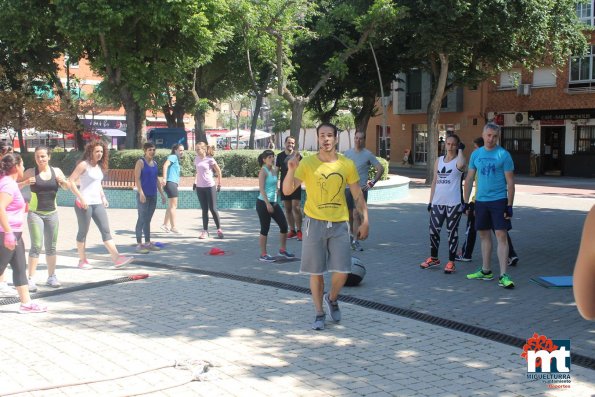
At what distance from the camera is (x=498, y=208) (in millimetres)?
7711

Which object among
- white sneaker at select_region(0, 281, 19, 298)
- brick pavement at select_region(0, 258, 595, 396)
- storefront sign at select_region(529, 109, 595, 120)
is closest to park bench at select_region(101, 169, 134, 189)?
white sneaker at select_region(0, 281, 19, 298)

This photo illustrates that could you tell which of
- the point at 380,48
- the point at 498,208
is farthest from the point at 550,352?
the point at 380,48

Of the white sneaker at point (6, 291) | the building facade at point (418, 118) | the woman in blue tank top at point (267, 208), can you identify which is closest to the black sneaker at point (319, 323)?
the woman in blue tank top at point (267, 208)

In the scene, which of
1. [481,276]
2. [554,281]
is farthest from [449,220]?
[554,281]

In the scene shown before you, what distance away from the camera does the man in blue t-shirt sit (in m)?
7.68

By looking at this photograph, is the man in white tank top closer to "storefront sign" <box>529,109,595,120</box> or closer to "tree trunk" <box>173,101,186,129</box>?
"storefront sign" <box>529,109,595,120</box>

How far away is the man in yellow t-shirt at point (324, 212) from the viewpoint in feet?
19.9

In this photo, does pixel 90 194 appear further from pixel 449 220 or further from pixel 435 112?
pixel 435 112

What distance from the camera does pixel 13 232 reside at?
22.2 feet

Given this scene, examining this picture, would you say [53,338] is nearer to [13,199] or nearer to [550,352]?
[13,199]

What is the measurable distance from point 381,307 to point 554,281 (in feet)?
7.64

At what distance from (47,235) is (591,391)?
608cm

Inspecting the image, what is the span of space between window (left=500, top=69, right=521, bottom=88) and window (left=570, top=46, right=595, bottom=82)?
2757 millimetres

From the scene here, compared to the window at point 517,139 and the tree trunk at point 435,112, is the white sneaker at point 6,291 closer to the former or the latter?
the tree trunk at point 435,112
